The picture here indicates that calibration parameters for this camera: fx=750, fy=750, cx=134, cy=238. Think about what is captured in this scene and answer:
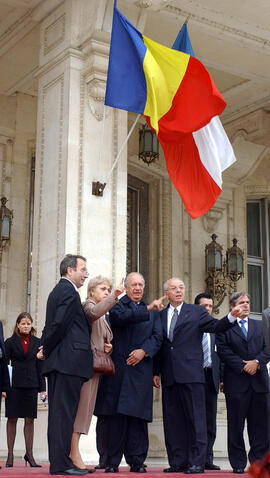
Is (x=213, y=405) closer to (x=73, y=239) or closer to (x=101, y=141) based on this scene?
(x=73, y=239)

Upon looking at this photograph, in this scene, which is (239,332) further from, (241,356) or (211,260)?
(211,260)

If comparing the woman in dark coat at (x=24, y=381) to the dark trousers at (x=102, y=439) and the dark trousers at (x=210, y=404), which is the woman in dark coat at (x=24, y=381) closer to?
the dark trousers at (x=102, y=439)

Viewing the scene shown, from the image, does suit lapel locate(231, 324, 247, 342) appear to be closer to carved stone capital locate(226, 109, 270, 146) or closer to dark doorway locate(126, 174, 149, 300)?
dark doorway locate(126, 174, 149, 300)

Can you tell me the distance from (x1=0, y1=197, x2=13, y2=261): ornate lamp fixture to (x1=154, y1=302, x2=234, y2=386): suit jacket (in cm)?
521

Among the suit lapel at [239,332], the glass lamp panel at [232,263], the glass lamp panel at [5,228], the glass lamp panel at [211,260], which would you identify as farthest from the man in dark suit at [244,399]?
the glass lamp panel at [232,263]

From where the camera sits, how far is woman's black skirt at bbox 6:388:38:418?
812cm

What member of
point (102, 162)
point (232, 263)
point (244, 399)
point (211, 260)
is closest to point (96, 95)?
point (102, 162)

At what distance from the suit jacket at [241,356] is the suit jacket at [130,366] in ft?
2.82

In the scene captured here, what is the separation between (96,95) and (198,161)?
1454 millimetres

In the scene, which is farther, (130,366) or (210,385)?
(210,385)

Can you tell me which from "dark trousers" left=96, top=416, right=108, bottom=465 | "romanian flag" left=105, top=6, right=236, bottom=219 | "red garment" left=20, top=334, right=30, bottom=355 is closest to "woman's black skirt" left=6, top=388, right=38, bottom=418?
"red garment" left=20, top=334, right=30, bottom=355

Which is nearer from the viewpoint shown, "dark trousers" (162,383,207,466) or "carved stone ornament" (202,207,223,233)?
"dark trousers" (162,383,207,466)

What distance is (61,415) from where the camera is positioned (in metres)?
5.58

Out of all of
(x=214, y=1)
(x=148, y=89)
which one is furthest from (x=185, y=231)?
(x=148, y=89)
